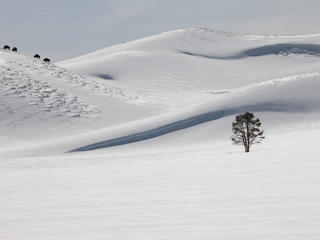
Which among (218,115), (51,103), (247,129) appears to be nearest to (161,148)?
(218,115)

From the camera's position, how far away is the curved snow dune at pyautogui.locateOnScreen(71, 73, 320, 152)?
6519 centimetres

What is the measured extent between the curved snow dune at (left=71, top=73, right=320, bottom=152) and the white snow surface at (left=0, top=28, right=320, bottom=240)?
0.20 metres

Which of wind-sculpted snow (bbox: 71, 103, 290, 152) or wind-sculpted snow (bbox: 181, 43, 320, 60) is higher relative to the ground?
wind-sculpted snow (bbox: 181, 43, 320, 60)

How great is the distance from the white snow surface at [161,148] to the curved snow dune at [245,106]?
0.20 meters

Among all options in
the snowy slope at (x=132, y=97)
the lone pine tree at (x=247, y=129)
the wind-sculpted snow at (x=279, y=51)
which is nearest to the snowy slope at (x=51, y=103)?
the snowy slope at (x=132, y=97)

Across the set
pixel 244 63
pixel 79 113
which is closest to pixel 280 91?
pixel 79 113

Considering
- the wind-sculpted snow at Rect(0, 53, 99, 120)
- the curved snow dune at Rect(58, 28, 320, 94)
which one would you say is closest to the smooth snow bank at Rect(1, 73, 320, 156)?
the wind-sculpted snow at Rect(0, 53, 99, 120)

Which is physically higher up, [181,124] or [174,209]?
[181,124]

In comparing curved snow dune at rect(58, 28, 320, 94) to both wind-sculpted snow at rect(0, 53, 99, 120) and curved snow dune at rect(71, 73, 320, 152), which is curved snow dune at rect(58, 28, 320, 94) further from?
curved snow dune at rect(71, 73, 320, 152)

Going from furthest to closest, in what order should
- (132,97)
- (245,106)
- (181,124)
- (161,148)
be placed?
(132,97)
(245,106)
(181,124)
(161,148)

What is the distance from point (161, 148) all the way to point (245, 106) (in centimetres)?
2134

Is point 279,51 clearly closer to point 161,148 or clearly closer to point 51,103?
point 51,103

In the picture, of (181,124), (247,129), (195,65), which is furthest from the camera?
(195,65)

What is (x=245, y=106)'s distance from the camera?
72.6m
